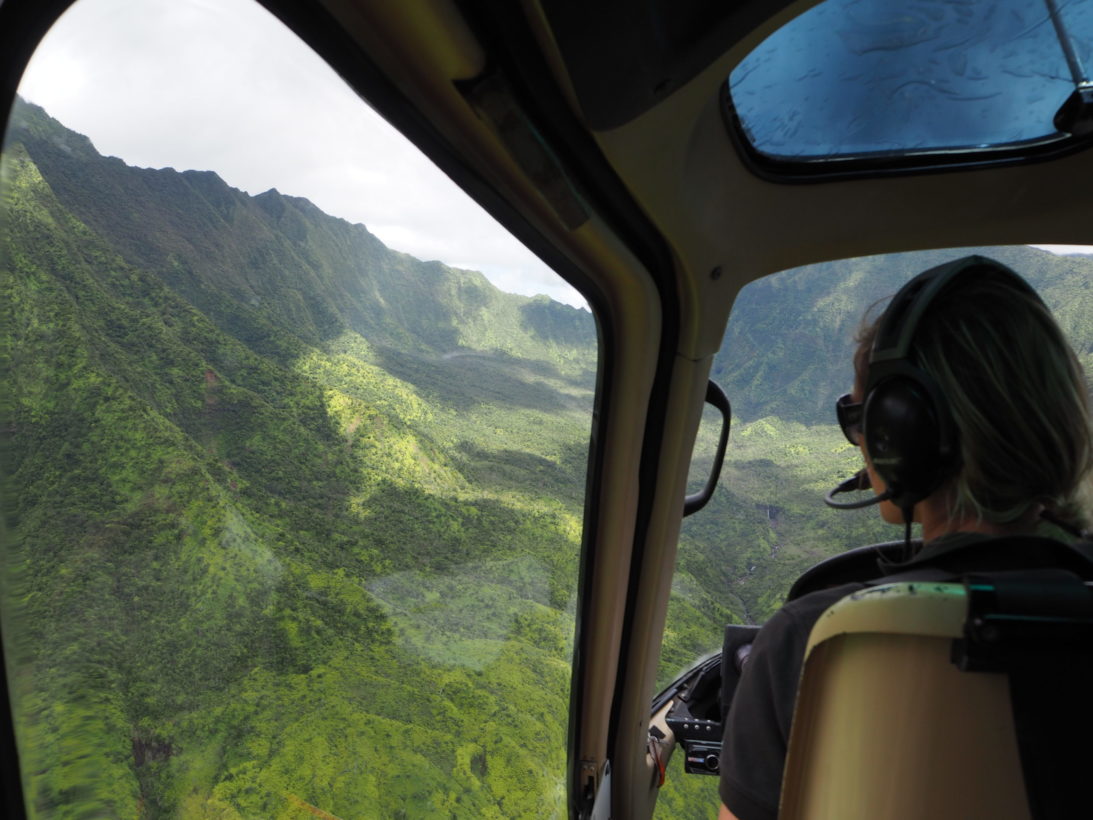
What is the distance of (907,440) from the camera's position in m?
1.02

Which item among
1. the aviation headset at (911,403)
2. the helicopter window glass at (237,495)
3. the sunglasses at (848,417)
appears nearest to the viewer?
the helicopter window glass at (237,495)

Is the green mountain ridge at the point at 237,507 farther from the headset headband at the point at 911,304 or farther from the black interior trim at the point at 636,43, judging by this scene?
the headset headband at the point at 911,304

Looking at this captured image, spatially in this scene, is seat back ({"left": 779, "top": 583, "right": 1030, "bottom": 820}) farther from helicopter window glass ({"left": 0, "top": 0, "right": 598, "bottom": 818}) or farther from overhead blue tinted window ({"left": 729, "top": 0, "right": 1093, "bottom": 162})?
overhead blue tinted window ({"left": 729, "top": 0, "right": 1093, "bottom": 162})

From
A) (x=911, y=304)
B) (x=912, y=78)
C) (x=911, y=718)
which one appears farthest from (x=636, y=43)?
(x=912, y=78)

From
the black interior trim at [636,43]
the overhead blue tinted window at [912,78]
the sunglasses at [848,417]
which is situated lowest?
the sunglasses at [848,417]

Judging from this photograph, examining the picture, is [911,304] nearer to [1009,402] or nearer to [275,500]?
[1009,402]

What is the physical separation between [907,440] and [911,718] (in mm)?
435

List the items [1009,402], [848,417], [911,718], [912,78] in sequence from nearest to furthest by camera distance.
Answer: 1. [911,718]
2. [1009,402]
3. [848,417]
4. [912,78]

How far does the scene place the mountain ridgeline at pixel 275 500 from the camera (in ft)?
2.10

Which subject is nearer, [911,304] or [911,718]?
[911,718]

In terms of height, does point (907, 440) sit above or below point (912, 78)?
below

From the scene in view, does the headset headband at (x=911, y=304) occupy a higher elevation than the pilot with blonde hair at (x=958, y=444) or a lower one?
higher

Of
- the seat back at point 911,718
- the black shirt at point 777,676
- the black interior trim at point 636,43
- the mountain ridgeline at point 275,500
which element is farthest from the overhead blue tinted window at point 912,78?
the seat back at point 911,718

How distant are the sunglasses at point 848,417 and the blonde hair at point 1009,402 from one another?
12.6 inches
